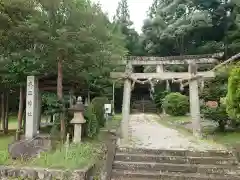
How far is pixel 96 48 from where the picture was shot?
10977 millimetres

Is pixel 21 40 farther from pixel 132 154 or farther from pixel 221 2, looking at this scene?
pixel 221 2

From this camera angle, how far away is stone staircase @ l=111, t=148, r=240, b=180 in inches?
333

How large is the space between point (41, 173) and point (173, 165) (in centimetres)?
371

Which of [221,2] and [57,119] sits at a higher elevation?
[221,2]

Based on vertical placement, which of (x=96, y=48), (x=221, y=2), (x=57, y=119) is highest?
(x=221, y=2)

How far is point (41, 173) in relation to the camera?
794cm

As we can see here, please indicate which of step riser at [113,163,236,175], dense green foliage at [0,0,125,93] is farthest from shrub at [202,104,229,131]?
dense green foliage at [0,0,125,93]

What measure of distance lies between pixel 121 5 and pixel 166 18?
9.91 meters

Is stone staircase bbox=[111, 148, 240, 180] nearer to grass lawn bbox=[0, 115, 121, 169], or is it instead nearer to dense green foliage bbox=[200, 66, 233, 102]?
grass lawn bbox=[0, 115, 121, 169]

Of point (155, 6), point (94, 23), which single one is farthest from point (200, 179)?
point (155, 6)

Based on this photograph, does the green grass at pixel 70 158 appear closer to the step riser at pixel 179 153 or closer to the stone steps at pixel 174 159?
the stone steps at pixel 174 159

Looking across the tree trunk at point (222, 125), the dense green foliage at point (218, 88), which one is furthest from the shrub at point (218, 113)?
the dense green foliage at point (218, 88)

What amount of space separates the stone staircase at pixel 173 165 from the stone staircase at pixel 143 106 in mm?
22709

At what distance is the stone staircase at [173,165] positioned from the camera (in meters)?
8.45
